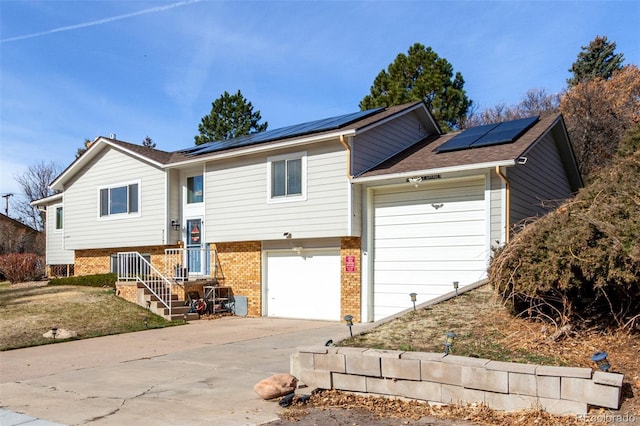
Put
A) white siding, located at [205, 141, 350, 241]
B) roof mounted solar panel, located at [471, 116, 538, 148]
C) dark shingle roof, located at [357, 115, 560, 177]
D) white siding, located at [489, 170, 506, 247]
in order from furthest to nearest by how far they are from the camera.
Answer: white siding, located at [205, 141, 350, 241], roof mounted solar panel, located at [471, 116, 538, 148], dark shingle roof, located at [357, 115, 560, 177], white siding, located at [489, 170, 506, 247]

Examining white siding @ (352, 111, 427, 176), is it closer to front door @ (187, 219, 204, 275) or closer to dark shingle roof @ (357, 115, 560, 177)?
dark shingle roof @ (357, 115, 560, 177)

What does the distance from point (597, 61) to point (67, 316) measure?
32.3 meters

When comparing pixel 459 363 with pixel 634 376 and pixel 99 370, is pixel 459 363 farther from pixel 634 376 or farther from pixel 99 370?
pixel 99 370

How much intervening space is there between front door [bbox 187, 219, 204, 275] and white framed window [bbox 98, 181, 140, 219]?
2363mm

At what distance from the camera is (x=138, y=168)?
1917cm

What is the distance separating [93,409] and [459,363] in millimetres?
4248

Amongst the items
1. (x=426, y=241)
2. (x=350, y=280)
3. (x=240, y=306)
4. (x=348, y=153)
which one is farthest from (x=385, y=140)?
(x=240, y=306)

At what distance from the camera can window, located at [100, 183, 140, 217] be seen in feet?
63.4

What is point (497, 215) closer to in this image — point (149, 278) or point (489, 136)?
point (489, 136)

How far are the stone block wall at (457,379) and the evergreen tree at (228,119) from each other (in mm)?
30863

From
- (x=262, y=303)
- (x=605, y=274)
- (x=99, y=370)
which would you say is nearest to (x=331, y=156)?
(x=262, y=303)

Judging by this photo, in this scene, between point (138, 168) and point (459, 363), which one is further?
point (138, 168)

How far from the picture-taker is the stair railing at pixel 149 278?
15508 millimetres

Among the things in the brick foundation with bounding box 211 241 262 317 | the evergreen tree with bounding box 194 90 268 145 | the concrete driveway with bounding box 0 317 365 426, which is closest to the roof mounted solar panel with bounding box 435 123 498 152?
the concrete driveway with bounding box 0 317 365 426
